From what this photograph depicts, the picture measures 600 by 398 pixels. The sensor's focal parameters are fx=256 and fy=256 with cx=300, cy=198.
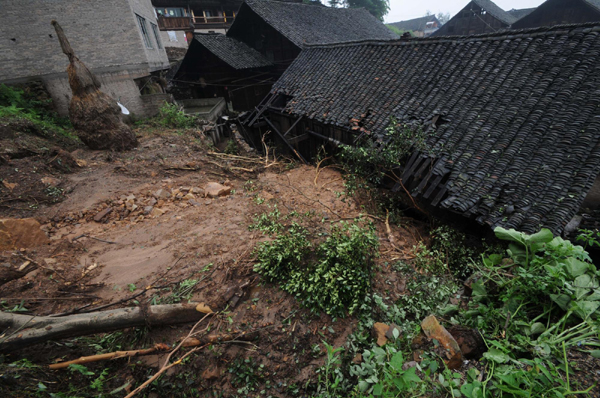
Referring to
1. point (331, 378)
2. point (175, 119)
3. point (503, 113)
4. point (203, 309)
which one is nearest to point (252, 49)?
point (175, 119)

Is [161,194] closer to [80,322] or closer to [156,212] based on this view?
[156,212]

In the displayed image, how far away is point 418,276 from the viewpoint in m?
4.11

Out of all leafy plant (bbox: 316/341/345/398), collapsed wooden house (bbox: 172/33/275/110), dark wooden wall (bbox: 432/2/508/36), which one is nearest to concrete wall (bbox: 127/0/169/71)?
collapsed wooden house (bbox: 172/33/275/110)

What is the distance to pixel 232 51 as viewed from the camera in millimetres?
18719

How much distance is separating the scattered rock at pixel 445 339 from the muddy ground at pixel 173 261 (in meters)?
0.93

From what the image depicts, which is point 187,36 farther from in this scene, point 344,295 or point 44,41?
point 344,295

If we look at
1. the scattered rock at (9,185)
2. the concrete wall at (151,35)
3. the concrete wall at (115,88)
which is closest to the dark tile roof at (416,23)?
the concrete wall at (151,35)

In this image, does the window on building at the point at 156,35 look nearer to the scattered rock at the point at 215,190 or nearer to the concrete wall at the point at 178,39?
the concrete wall at the point at 178,39

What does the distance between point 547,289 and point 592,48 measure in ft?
27.7

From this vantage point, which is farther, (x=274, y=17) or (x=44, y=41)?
(x=274, y=17)

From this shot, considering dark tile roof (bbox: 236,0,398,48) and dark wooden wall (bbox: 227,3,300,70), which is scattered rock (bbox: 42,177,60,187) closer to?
dark tile roof (bbox: 236,0,398,48)

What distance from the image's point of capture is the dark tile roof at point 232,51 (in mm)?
17719

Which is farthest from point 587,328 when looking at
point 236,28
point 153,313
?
point 236,28

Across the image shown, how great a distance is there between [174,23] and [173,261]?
90.0ft
